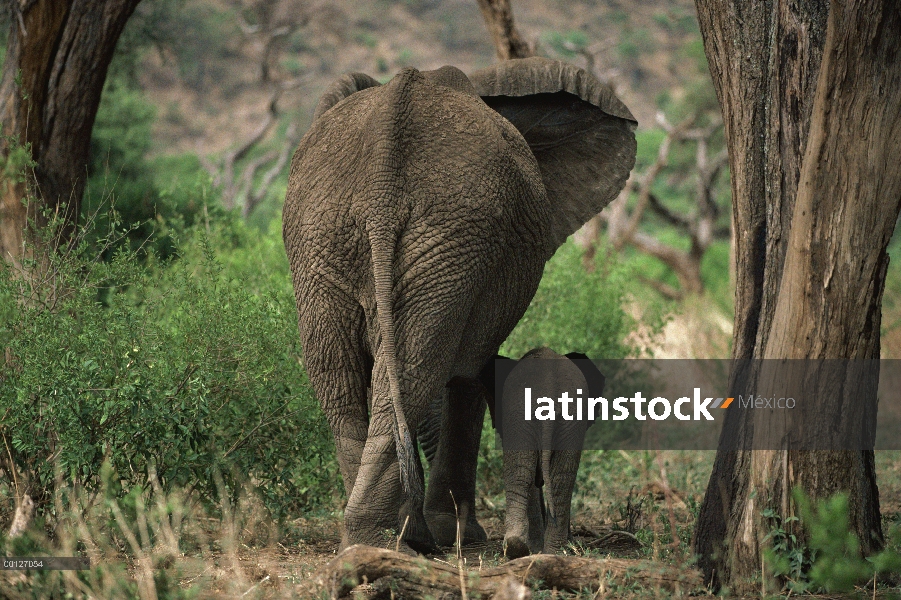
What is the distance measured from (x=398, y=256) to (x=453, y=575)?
1.29 meters

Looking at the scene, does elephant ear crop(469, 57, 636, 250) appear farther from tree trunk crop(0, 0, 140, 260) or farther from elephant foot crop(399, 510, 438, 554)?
tree trunk crop(0, 0, 140, 260)

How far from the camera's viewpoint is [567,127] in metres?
6.07

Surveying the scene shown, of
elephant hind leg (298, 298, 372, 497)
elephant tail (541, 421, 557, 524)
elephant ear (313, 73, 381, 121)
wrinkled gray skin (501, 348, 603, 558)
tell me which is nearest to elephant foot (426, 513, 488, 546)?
wrinkled gray skin (501, 348, 603, 558)

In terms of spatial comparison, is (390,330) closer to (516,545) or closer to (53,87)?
(516,545)

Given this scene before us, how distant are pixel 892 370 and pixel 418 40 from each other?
1414 inches

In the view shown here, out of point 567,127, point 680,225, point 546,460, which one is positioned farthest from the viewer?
point 680,225

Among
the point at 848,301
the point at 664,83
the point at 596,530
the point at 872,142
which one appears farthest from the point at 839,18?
the point at 664,83

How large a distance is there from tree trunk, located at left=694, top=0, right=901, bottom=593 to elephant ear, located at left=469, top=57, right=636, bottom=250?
4.03ft

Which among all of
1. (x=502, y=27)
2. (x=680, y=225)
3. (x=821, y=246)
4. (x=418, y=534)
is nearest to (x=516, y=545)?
(x=418, y=534)

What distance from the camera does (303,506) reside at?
22.4 ft

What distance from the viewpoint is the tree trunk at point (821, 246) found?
4449mm

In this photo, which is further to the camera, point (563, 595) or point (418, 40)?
point (418, 40)

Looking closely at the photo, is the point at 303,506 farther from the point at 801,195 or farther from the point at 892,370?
the point at 892,370

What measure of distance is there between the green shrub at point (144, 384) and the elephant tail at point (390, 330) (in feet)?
3.91
